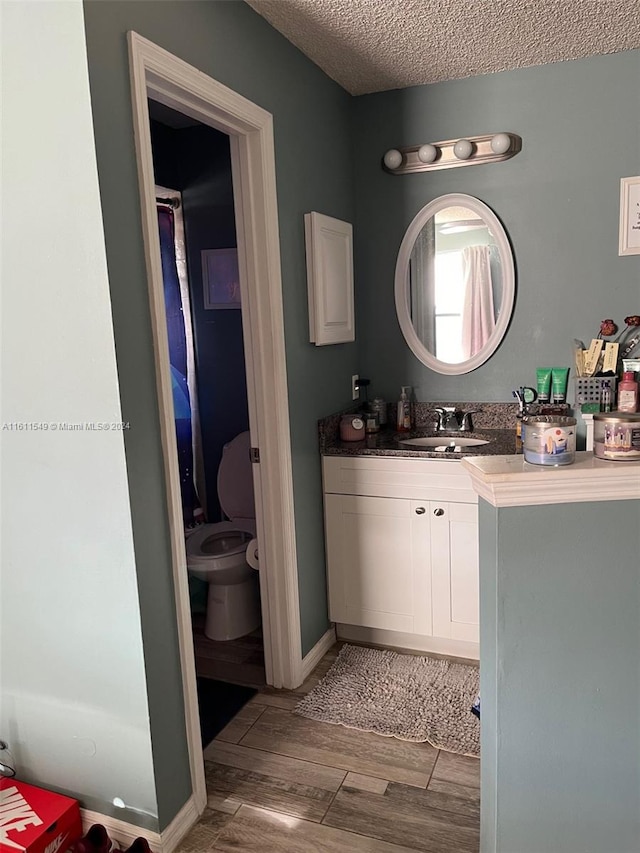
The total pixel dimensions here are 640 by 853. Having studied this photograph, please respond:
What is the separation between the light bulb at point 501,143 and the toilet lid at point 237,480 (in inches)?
68.1

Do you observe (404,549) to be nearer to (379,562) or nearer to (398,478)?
(379,562)

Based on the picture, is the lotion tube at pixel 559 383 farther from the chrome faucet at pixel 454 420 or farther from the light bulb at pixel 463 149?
the light bulb at pixel 463 149

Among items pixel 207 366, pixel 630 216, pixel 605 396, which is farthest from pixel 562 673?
pixel 207 366

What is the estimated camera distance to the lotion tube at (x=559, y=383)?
290 centimetres

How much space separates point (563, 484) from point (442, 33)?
1.87 meters

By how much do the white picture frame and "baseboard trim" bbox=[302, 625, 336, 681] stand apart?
2105mm

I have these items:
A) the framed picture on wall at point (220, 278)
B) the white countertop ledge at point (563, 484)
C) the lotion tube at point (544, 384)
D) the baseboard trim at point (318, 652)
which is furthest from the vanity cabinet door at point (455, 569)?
the framed picture on wall at point (220, 278)

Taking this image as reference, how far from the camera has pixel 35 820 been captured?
5.89 feet

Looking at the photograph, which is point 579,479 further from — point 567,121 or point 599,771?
point 567,121

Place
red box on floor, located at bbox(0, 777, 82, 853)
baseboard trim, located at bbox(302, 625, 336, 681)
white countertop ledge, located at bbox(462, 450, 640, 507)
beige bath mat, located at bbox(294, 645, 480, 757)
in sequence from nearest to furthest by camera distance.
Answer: white countertop ledge, located at bbox(462, 450, 640, 507)
red box on floor, located at bbox(0, 777, 82, 853)
beige bath mat, located at bbox(294, 645, 480, 757)
baseboard trim, located at bbox(302, 625, 336, 681)

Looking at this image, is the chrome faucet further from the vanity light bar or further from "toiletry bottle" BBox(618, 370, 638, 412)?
the vanity light bar

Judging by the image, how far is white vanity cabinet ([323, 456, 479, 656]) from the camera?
8.78 feet

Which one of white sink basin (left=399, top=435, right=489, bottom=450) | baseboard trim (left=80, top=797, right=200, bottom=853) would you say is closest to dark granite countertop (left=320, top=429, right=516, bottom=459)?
white sink basin (left=399, top=435, right=489, bottom=450)

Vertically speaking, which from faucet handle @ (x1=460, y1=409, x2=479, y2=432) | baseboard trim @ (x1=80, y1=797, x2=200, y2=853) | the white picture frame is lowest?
baseboard trim @ (x1=80, y1=797, x2=200, y2=853)
